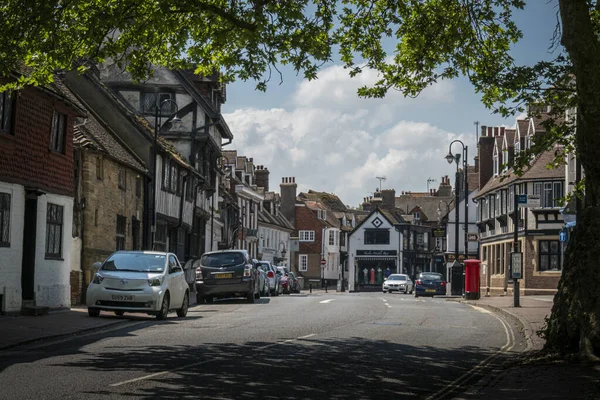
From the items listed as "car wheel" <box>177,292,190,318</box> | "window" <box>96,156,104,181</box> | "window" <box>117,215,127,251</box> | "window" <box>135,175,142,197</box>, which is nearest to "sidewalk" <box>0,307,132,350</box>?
"car wheel" <box>177,292,190,318</box>

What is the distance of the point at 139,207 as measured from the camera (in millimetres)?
40375

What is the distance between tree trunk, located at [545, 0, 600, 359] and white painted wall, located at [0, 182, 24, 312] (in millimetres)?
14408

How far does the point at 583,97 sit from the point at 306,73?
5.34 m

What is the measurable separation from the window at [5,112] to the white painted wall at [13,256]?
1398mm

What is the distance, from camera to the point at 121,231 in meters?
37.4

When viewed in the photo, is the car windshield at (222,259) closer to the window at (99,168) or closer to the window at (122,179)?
the window at (99,168)

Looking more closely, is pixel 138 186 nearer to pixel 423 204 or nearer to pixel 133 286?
pixel 133 286

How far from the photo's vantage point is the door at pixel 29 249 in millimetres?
24797

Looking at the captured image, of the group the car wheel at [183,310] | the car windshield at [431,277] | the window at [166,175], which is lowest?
the car wheel at [183,310]

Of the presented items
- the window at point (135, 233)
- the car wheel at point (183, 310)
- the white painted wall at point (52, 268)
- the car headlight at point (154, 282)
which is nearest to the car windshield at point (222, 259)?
the white painted wall at point (52, 268)

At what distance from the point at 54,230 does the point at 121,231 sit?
34.2 feet

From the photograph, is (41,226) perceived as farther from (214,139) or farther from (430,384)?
(214,139)

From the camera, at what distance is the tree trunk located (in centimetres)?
1342

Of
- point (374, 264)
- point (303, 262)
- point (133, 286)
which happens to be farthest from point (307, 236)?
point (133, 286)
